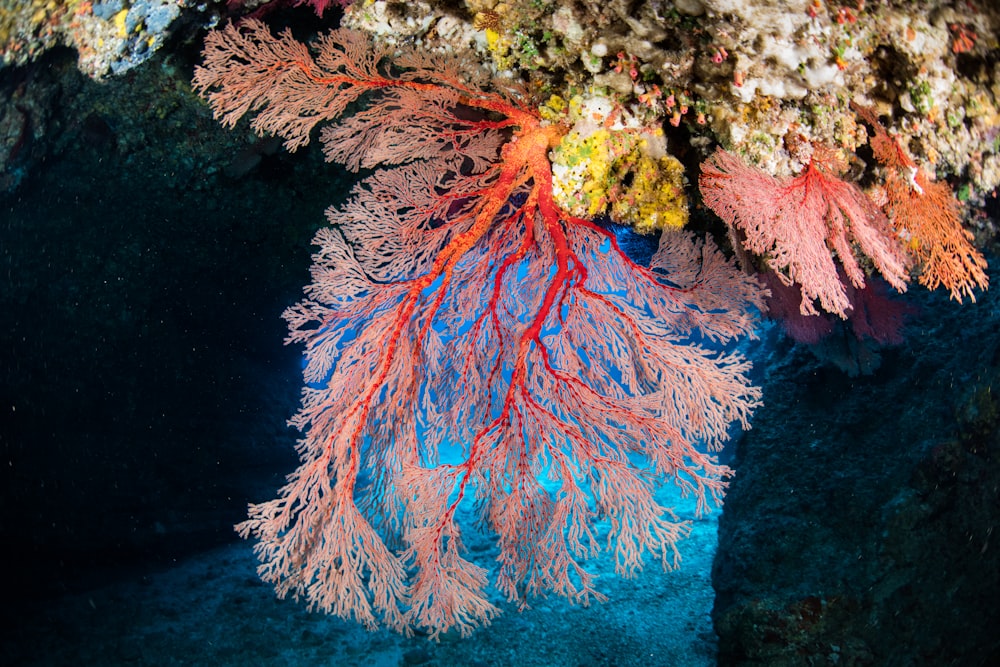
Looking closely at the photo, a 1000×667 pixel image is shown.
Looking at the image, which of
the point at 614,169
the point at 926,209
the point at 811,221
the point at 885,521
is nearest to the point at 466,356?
the point at 614,169

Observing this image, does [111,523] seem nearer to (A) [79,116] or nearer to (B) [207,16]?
(A) [79,116]

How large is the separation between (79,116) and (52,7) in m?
0.77

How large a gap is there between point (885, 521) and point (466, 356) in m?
2.82

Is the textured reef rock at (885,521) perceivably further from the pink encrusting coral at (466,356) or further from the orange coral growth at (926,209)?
the orange coral growth at (926,209)

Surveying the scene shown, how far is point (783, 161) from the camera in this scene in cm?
225

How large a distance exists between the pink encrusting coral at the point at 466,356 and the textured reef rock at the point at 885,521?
138 centimetres

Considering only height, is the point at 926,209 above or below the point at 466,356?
below

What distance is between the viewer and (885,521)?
308 cm

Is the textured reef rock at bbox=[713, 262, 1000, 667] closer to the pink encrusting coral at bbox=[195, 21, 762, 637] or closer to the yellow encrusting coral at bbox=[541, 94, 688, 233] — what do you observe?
the pink encrusting coral at bbox=[195, 21, 762, 637]

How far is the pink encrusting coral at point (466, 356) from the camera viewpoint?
8.14ft

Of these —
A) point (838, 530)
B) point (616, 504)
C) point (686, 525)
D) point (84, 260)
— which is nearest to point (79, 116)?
point (84, 260)

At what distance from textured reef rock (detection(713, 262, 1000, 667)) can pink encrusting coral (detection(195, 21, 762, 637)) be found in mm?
1383

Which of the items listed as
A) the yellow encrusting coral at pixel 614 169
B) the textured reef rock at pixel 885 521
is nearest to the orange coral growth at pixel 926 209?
the yellow encrusting coral at pixel 614 169

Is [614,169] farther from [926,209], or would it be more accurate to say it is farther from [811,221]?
[926,209]
